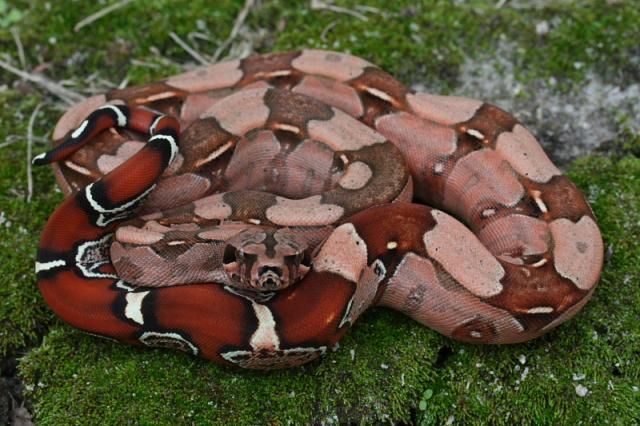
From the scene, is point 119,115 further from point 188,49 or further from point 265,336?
point 265,336

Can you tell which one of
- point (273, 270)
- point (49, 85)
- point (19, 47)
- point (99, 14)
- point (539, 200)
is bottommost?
point (49, 85)

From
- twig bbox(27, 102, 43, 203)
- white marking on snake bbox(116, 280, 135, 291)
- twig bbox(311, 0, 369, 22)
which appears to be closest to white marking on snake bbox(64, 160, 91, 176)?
twig bbox(27, 102, 43, 203)

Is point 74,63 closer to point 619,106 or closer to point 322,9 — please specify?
point 322,9

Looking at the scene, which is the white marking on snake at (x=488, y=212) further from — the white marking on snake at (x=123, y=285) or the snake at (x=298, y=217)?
the white marking on snake at (x=123, y=285)

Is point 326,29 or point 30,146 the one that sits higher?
point 326,29

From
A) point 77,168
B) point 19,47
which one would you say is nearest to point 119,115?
point 77,168

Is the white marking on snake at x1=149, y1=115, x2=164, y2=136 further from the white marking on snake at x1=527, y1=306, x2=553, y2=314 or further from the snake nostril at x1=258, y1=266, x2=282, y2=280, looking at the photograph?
the white marking on snake at x1=527, y1=306, x2=553, y2=314

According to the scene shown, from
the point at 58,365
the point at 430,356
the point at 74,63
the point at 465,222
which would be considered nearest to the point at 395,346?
the point at 430,356
